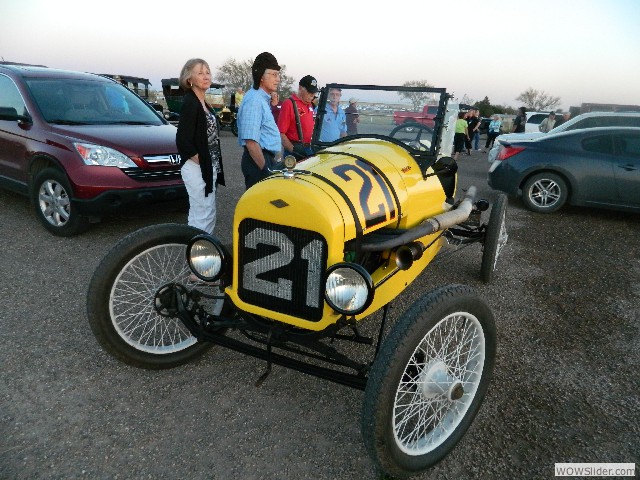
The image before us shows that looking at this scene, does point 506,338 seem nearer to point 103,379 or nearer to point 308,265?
point 308,265

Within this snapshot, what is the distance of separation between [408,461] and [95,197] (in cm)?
413

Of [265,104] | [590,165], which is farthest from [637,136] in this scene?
[265,104]

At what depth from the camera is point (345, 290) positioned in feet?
6.77

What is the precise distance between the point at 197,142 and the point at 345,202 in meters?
1.74

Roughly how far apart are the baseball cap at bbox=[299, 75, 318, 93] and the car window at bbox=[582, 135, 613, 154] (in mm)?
4792

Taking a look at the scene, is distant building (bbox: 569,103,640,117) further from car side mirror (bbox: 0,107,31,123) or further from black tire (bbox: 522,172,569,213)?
car side mirror (bbox: 0,107,31,123)

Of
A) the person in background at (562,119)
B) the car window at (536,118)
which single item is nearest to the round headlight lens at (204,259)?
the person in background at (562,119)

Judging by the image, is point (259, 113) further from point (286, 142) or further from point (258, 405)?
point (258, 405)

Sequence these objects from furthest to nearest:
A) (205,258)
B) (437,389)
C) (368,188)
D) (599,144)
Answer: (599,144) < (368,188) < (205,258) < (437,389)

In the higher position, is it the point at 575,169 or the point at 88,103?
the point at 88,103

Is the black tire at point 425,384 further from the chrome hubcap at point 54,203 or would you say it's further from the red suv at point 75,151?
the chrome hubcap at point 54,203

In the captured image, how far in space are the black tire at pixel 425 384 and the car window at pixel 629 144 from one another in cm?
600

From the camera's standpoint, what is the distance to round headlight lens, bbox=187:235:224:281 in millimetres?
2426

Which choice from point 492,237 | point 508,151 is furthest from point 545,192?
point 492,237
